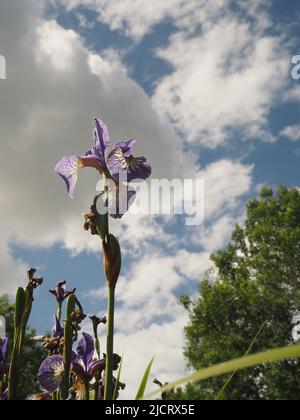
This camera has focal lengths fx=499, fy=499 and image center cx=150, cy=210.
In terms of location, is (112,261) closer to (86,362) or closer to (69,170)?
(69,170)

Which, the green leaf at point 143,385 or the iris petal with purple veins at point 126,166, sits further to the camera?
the iris petal with purple veins at point 126,166

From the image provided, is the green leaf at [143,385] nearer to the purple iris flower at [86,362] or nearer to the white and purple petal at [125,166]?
the purple iris flower at [86,362]

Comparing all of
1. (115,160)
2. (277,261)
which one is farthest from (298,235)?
(115,160)

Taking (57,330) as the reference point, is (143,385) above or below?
below

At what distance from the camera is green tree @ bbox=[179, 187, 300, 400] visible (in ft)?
81.8

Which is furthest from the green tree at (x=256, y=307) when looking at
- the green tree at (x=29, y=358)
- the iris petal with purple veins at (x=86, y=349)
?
the iris petal with purple veins at (x=86, y=349)

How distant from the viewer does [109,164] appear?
7.38 ft

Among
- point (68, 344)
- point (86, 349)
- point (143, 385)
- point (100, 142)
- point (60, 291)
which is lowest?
point (143, 385)

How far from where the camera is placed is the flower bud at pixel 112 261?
5.63 feet

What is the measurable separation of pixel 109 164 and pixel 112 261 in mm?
641

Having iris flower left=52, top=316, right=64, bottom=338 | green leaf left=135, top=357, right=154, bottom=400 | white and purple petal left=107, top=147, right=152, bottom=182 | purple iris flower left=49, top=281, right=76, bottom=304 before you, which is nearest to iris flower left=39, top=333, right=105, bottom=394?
iris flower left=52, top=316, right=64, bottom=338

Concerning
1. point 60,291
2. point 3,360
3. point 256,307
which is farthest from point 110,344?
point 256,307

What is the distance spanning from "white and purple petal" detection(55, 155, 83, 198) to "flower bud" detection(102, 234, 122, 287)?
62cm
